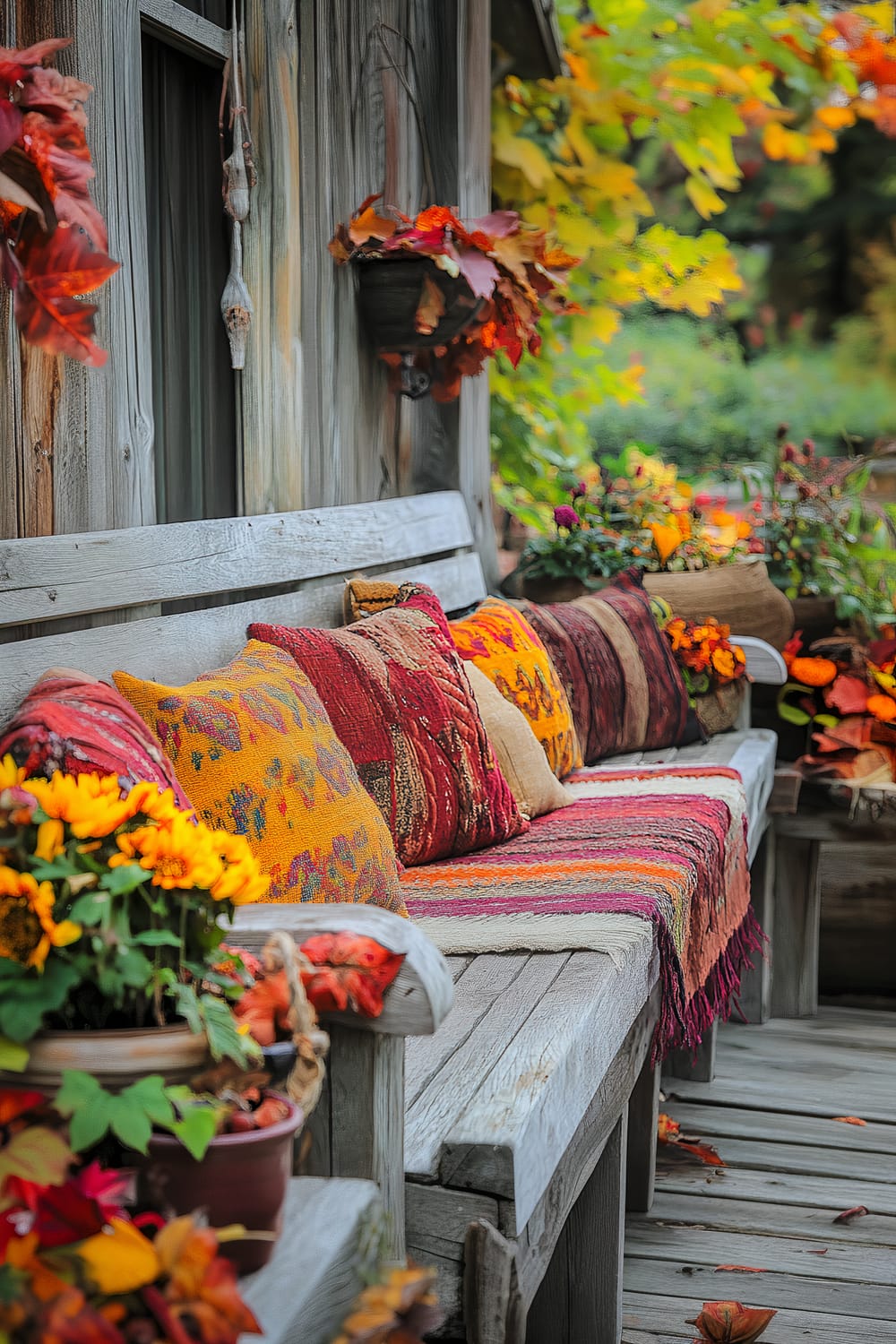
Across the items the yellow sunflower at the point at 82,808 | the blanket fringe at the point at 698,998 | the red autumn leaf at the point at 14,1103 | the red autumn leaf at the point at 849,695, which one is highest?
the yellow sunflower at the point at 82,808

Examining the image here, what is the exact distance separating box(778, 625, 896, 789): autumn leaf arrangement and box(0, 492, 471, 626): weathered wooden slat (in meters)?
1.05

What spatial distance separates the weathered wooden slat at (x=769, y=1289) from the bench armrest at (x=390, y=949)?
3.88ft

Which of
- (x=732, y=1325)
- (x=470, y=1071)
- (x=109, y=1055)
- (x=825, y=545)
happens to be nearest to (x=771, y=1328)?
(x=732, y=1325)

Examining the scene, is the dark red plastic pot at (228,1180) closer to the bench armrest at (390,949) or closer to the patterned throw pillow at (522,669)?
the bench armrest at (390,949)

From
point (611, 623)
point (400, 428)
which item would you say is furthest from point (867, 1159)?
point (400, 428)

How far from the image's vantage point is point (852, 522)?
378 cm

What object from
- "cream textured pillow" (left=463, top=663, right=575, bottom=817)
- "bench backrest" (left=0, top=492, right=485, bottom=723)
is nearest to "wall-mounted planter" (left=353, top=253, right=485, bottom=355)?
"bench backrest" (left=0, top=492, right=485, bottom=723)

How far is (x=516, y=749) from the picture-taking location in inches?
93.6

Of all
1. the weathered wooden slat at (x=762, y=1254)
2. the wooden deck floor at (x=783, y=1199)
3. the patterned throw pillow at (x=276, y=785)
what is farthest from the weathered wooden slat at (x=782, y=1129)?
the patterned throw pillow at (x=276, y=785)

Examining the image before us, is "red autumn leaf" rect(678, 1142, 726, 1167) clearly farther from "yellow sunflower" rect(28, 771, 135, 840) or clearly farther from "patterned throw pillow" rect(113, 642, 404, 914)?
"yellow sunflower" rect(28, 771, 135, 840)

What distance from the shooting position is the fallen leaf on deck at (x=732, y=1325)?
179 centimetres

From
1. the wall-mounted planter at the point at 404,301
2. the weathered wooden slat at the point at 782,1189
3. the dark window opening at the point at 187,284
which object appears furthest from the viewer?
the wall-mounted planter at the point at 404,301

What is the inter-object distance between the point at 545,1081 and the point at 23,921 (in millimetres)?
586

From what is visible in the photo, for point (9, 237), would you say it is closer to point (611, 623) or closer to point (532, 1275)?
point (532, 1275)
